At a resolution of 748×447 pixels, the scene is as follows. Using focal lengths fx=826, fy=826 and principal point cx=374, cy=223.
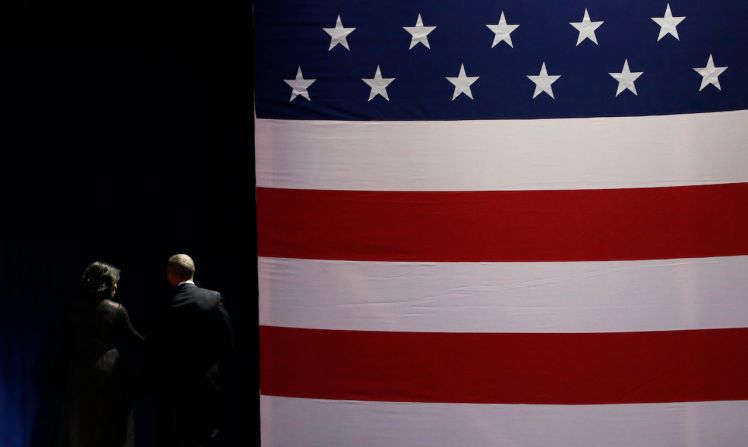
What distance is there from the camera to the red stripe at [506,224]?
10.2ft

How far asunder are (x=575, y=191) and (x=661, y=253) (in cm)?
39

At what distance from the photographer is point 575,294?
3123mm

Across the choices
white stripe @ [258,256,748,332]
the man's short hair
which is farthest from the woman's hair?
white stripe @ [258,256,748,332]

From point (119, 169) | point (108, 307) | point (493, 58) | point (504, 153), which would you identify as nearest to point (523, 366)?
point (504, 153)

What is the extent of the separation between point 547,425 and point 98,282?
1763 mm

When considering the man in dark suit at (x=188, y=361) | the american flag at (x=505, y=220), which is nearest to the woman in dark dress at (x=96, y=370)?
the man in dark suit at (x=188, y=361)

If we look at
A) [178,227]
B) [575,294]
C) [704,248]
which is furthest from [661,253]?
[178,227]

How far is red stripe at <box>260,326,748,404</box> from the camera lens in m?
3.11

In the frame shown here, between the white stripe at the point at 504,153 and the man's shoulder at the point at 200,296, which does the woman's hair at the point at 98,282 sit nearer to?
the man's shoulder at the point at 200,296

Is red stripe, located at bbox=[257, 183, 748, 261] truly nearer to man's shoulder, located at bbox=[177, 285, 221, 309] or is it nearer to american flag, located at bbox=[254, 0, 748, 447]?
american flag, located at bbox=[254, 0, 748, 447]

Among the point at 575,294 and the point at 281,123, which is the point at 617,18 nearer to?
the point at 575,294

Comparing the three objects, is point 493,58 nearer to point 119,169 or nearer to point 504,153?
point 504,153

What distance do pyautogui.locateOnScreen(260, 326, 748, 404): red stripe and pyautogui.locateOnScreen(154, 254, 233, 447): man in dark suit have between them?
0.33m

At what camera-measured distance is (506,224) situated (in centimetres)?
314
